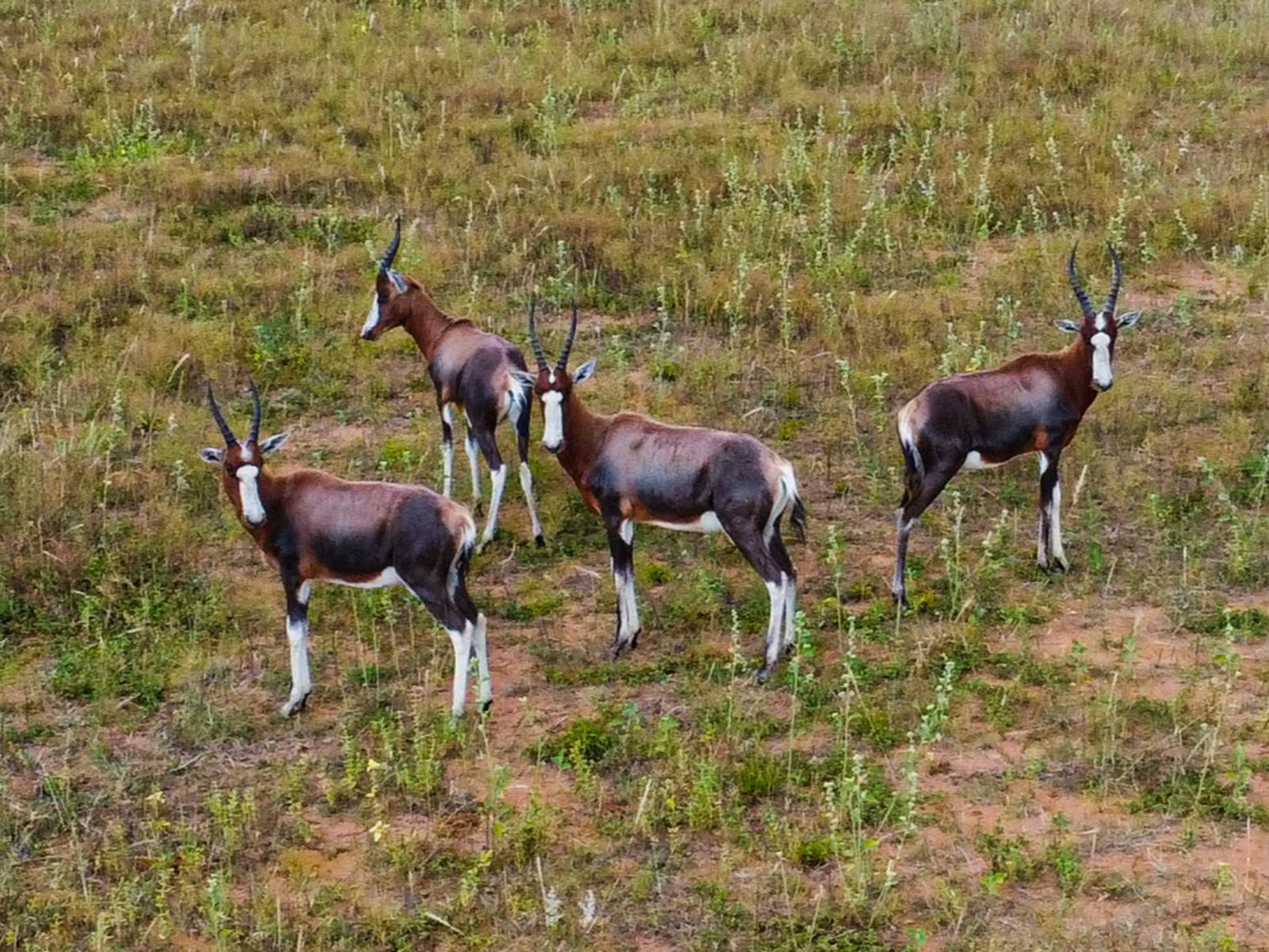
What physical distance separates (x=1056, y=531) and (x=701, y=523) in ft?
9.14

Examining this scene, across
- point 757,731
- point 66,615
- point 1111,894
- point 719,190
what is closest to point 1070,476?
point 757,731

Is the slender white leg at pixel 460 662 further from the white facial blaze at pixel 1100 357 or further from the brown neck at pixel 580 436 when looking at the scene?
the white facial blaze at pixel 1100 357

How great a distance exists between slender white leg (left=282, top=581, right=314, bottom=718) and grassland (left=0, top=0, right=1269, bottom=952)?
0.27 meters

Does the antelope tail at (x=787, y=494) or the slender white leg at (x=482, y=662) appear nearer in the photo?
the slender white leg at (x=482, y=662)

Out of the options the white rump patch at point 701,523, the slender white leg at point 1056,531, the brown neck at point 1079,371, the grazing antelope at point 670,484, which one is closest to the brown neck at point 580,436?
the grazing antelope at point 670,484

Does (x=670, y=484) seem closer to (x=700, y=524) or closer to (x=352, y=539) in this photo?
(x=700, y=524)

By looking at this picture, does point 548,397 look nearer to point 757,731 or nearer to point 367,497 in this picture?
point 367,497

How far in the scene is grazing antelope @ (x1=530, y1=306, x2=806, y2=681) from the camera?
10.1 metres

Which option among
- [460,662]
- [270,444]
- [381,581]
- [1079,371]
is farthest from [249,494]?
[1079,371]

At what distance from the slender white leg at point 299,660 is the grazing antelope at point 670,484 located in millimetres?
1991

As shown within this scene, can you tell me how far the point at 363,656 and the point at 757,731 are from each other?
279 centimetres

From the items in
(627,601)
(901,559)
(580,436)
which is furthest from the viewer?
(901,559)

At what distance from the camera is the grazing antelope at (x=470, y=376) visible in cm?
1215

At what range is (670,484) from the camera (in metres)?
10.3
